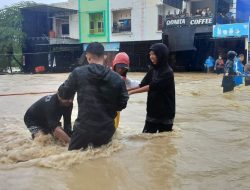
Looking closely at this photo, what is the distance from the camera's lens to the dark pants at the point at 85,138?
4.02 m

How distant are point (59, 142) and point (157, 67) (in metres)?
1.51

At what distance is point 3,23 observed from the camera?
113 ft

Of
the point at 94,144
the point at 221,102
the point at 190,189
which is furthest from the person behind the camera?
the point at 221,102

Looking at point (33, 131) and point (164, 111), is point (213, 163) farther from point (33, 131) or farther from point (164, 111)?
point (33, 131)

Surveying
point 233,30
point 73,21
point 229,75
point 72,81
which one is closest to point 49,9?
point 73,21

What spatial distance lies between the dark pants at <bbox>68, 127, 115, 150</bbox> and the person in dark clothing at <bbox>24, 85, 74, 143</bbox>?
535 millimetres

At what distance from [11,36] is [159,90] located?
30.4 metres

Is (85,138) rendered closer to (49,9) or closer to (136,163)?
(136,163)

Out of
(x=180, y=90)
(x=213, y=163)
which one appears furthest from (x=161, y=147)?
(x=180, y=90)

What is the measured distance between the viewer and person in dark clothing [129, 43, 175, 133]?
188 inches

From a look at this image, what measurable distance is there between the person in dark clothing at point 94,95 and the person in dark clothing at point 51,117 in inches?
20.3

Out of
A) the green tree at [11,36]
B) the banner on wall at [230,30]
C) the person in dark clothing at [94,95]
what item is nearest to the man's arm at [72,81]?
the person in dark clothing at [94,95]

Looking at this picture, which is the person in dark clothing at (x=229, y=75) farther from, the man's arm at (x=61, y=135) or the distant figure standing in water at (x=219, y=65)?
the distant figure standing in water at (x=219, y=65)

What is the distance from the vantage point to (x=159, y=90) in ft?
16.0
